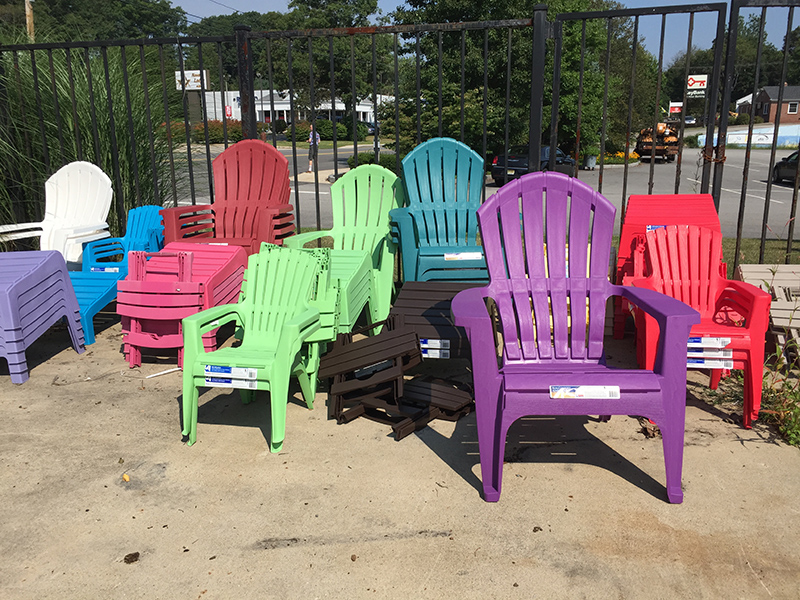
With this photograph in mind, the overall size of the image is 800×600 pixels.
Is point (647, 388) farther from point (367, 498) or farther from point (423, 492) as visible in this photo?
point (367, 498)

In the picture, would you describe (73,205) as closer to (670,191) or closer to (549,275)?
(549,275)

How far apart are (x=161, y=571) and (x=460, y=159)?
3890 mm

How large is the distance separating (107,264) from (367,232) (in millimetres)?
2142

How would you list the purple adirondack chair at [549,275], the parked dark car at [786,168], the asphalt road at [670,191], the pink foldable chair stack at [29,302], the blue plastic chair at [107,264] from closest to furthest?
the purple adirondack chair at [549,275]
the pink foldable chair stack at [29,302]
the blue plastic chair at [107,264]
the asphalt road at [670,191]
the parked dark car at [786,168]

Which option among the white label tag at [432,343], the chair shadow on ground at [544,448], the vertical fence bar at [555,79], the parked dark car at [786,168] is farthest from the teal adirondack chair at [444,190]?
the parked dark car at [786,168]

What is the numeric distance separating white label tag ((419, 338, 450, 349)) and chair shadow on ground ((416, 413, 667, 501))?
506mm

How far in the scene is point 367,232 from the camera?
17.8 feet

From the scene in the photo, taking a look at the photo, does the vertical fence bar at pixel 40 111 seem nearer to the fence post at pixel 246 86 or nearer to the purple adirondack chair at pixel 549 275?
the fence post at pixel 246 86

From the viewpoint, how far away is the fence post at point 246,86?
585 cm

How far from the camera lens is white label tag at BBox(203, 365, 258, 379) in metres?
3.23

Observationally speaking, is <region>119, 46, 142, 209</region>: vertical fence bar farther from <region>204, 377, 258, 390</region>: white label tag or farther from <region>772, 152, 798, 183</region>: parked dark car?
<region>772, 152, 798, 183</region>: parked dark car

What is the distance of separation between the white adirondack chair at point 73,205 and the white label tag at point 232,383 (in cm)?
281

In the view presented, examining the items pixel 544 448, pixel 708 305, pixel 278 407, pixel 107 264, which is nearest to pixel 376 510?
pixel 278 407

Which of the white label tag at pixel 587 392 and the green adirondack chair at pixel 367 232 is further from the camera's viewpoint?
the green adirondack chair at pixel 367 232
